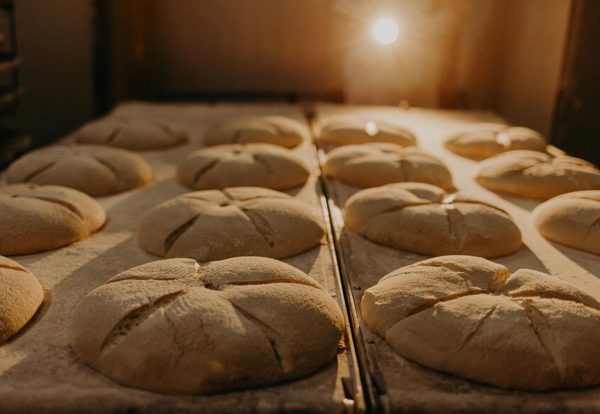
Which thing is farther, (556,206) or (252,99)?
(252,99)

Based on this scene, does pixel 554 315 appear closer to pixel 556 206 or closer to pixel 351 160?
pixel 556 206

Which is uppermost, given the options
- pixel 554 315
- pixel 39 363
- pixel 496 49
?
pixel 496 49

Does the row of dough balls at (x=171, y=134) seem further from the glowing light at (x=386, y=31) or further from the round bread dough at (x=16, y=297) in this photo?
the round bread dough at (x=16, y=297)

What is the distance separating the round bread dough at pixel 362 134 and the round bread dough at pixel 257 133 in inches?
6.5

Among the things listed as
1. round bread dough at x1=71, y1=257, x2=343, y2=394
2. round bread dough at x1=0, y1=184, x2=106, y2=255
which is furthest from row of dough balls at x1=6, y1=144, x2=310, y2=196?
round bread dough at x1=71, y1=257, x2=343, y2=394

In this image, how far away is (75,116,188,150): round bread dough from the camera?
340cm

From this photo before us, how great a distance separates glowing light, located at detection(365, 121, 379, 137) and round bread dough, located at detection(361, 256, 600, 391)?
181 cm

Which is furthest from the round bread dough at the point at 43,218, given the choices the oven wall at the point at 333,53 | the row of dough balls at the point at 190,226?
the oven wall at the point at 333,53

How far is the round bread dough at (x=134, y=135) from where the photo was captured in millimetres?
3400

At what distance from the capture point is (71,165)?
2.78 metres

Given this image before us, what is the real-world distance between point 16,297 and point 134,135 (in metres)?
1.88

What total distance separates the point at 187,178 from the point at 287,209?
75cm

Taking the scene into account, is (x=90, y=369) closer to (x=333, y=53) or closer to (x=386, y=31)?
(x=386, y=31)

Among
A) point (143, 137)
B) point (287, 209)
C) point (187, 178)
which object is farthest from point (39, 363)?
point (143, 137)
